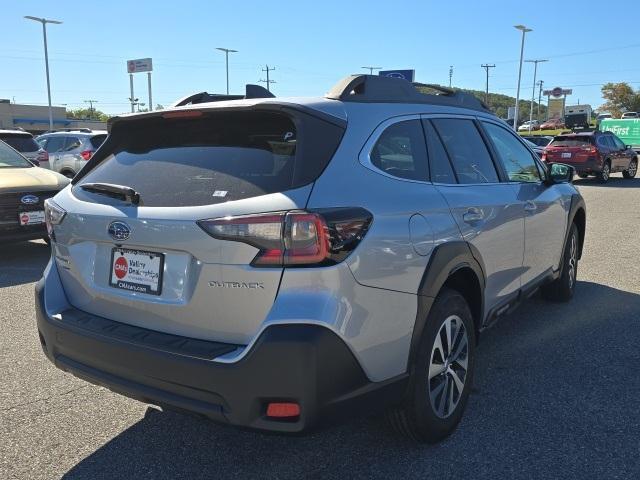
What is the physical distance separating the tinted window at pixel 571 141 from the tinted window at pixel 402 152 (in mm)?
18543

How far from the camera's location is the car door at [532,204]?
4.18 m

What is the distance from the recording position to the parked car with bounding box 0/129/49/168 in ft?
36.9

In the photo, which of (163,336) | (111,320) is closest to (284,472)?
(163,336)

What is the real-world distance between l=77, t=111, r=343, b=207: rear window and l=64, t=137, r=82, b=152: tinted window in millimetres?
13129

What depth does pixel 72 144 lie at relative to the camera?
596 inches

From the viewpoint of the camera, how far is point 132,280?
8.62 ft

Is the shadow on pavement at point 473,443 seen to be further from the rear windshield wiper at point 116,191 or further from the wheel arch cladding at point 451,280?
the rear windshield wiper at point 116,191

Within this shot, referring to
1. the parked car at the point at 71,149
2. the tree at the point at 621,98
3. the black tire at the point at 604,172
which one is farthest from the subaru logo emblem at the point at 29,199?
the tree at the point at 621,98

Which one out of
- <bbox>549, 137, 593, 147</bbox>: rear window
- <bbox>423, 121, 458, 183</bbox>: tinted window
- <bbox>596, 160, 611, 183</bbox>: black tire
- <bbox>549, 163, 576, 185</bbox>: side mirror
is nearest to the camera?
<bbox>423, 121, 458, 183</bbox>: tinted window

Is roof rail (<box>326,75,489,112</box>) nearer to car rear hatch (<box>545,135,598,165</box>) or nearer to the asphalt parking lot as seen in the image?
the asphalt parking lot

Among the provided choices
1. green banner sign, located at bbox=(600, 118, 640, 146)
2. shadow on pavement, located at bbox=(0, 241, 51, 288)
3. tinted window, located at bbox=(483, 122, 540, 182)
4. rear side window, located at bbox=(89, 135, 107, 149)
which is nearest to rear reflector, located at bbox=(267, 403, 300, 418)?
tinted window, located at bbox=(483, 122, 540, 182)

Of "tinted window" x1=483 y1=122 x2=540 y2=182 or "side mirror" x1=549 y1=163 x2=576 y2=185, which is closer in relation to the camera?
"tinted window" x1=483 y1=122 x2=540 y2=182

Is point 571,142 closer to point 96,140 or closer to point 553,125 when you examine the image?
point 96,140

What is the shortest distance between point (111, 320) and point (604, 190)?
700 inches
